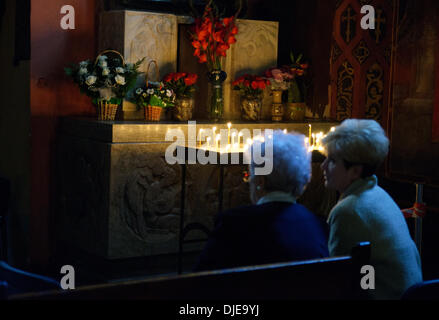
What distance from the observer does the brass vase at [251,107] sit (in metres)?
5.66

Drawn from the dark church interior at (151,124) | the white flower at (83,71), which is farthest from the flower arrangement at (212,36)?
the white flower at (83,71)

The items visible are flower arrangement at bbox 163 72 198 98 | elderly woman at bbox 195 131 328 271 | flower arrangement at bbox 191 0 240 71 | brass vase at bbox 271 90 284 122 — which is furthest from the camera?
brass vase at bbox 271 90 284 122

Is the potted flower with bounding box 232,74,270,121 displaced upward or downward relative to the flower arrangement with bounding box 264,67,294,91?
downward

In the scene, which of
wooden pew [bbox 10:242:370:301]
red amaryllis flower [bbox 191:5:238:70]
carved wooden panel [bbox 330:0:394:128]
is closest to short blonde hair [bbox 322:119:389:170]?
wooden pew [bbox 10:242:370:301]

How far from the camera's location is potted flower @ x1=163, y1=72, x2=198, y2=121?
5264 millimetres

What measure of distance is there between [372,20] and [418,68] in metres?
0.70

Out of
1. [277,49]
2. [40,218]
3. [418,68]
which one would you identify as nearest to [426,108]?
[418,68]

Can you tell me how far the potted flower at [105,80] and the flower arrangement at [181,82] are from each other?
28 cm

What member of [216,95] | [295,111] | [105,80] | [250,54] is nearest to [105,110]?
[105,80]

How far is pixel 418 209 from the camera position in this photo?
362 cm

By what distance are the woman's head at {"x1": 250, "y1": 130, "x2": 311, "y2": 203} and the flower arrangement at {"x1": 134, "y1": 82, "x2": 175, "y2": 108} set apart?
250cm

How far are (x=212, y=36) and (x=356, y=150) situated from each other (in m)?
2.78

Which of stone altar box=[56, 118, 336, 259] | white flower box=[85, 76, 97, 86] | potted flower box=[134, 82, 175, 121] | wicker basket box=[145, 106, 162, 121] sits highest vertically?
white flower box=[85, 76, 97, 86]

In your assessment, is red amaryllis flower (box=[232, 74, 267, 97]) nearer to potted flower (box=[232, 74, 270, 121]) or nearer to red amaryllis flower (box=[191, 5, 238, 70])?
potted flower (box=[232, 74, 270, 121])
